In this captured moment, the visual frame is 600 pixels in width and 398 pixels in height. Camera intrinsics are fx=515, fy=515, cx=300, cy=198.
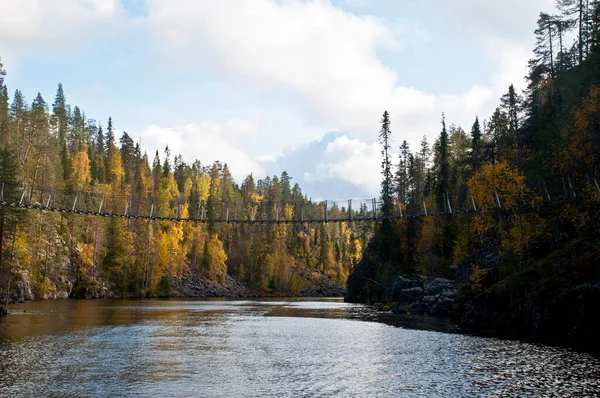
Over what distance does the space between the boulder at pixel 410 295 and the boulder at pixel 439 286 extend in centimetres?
109

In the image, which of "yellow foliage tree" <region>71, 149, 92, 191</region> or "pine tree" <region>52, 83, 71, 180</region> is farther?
"pine tree" <region>52, 83, 71, 180</region>

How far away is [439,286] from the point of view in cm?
5081

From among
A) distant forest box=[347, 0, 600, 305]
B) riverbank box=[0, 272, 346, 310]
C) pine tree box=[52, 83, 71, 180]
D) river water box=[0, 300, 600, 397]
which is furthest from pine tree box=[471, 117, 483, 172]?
pine tree box=[52, 83, 71, 180]

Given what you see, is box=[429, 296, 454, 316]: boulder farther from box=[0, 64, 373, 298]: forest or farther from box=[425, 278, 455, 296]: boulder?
box=[0, 64, 373, 298]: forest

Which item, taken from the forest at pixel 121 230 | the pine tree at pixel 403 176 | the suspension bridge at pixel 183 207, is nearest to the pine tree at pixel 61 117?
the forest at pixel 121 230

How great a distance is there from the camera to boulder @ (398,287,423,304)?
173 ft

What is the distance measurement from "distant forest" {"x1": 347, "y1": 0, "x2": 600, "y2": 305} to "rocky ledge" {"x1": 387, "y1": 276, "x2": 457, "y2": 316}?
2.14m

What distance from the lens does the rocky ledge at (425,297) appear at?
1854 inches

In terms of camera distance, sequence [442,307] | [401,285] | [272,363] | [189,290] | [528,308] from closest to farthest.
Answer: [272,363] → [528,308] → [442,307] → [401,285] → [189,290]

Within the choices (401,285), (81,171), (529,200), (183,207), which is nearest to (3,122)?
(81,171)

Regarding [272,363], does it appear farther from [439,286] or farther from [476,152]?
[476,152]

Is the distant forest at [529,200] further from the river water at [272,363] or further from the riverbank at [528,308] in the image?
the river water at [272,363]

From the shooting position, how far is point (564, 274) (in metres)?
32.0

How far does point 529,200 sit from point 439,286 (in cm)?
1413
